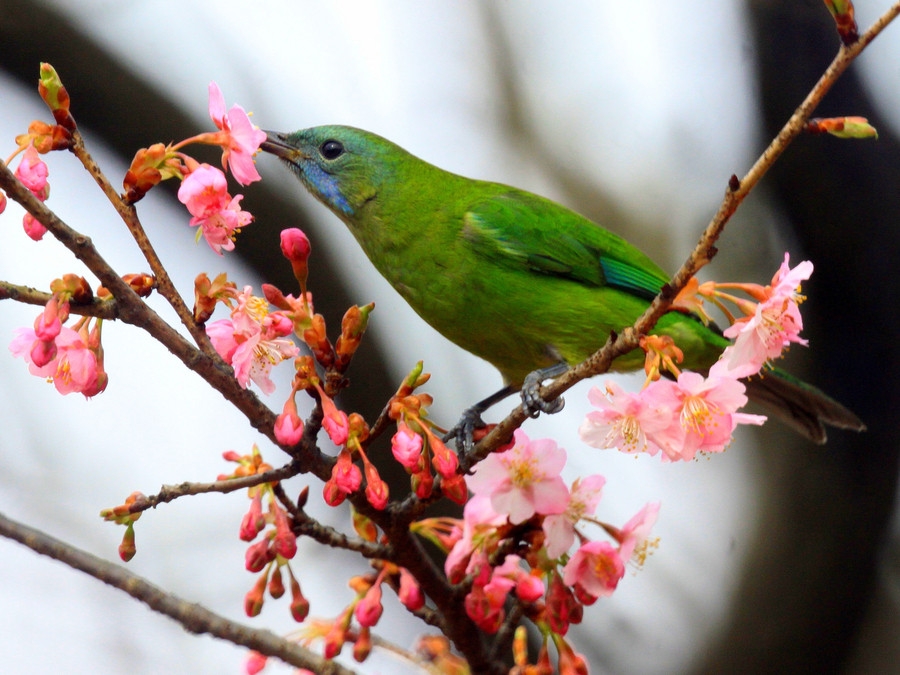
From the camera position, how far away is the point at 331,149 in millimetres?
2971

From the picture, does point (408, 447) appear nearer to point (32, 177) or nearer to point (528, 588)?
point (528, 588)

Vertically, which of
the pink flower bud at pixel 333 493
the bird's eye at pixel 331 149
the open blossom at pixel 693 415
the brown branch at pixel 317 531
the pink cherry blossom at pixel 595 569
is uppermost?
the bird's eye at pixel 331 149

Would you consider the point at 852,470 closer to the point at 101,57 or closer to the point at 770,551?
the point at 770,551

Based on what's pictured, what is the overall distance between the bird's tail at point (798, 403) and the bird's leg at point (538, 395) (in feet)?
2.40

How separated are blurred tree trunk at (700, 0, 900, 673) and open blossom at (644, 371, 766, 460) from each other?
2110mm

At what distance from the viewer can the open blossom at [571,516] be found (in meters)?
1.73

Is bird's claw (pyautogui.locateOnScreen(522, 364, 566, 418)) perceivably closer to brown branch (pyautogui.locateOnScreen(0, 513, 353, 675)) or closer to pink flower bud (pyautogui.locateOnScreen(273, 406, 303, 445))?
pink flower bud (pyautogui.locateOnScreen(273, 406, 303, 445))

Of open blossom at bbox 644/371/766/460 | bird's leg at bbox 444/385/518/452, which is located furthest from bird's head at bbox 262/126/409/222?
open blossom at bbox 644/371/766/460

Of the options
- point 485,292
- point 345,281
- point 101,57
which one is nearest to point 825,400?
point 485,292

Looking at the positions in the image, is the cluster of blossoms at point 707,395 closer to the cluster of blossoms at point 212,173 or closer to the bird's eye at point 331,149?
the cluster of blossoms at point 212,173

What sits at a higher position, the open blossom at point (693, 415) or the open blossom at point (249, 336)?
the open blossom at point (693, 415)

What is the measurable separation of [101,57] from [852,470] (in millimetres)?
3269

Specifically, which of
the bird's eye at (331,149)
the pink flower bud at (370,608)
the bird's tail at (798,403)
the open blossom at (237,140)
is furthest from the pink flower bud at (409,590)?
the bird's eye at (331,149)

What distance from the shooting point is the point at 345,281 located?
2979mm
